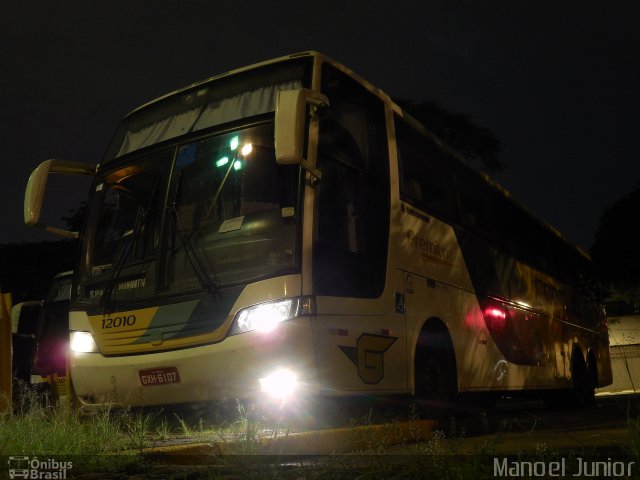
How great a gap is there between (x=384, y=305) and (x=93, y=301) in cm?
281

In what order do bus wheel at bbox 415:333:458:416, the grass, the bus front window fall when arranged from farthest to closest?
bus wheel at bbox 415:333:458:416
the bus front window
the grass

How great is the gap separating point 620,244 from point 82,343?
86.6 feet

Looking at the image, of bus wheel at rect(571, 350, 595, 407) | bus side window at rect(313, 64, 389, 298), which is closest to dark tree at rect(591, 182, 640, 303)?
bus wheel at rect(571, 350, 595, 407)

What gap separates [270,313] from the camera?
6.14m

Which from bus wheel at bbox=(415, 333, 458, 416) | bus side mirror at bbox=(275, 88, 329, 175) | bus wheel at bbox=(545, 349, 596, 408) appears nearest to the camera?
bus side mirror at bbox=(275, 88, 329, 175)

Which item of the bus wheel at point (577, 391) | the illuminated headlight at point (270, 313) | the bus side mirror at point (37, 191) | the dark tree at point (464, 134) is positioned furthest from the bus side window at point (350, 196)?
the dark tree at point (464, 134)

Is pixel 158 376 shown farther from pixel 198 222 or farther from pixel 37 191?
pixel 37 191

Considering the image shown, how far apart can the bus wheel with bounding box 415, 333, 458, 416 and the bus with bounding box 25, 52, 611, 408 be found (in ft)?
0.07

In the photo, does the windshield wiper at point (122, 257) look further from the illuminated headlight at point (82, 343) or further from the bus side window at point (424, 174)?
the bus side window at point (424, 174)

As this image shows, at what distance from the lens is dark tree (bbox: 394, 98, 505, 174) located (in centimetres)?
2727

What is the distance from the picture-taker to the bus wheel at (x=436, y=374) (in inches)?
301

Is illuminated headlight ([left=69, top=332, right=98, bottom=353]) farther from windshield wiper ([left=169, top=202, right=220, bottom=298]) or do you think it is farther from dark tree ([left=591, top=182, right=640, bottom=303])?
dark tree ([left=591, top=182, right=640, bottom=303])

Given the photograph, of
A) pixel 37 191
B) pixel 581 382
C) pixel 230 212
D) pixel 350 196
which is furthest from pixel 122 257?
pixel 581 382

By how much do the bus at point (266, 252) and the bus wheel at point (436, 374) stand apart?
23 mm
